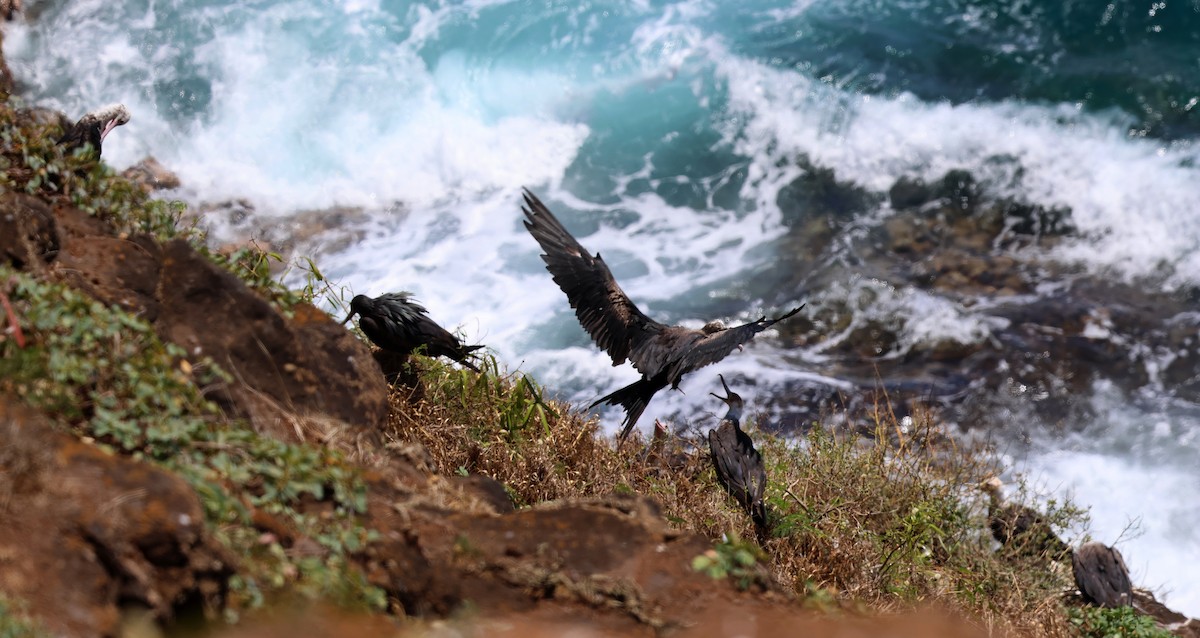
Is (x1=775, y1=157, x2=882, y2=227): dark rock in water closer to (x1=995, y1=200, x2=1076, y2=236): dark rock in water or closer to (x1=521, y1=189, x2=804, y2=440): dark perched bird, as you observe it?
(x1=995, y1=200, x2=1076, y2=236): dark rock in water

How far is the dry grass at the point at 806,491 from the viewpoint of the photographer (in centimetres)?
456

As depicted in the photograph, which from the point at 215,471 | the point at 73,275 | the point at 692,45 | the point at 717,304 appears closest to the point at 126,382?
the point at 215,471

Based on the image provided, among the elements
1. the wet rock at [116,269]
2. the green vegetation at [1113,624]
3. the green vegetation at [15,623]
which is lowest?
the green vegetation at [1113,624]

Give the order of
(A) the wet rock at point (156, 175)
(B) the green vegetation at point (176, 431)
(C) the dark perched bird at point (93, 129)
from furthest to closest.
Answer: (A) the wet rock at point (156, 175)
(C) the dark perched bird at point (93, 129)
(B) the green vegetation at point (176, 431)

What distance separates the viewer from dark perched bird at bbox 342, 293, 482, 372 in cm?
448

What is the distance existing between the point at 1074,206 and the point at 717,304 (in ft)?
12.0

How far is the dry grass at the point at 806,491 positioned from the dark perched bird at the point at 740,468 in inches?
5.2

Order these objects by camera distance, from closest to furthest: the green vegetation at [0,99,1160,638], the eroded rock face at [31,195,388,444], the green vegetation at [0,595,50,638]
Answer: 1. the green vegetation at [0,595,50,638]
2. the green vegetation at [0,99,1160,638]
3. the eroded rock face at [31,195,388,444]

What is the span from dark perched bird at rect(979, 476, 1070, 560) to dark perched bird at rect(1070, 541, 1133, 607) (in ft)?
0.81

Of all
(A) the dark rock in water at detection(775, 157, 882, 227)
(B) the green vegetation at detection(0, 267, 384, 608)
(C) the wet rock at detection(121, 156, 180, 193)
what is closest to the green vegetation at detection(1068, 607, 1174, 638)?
(B) the green vegetation at detection(0, 267, 384, 608)

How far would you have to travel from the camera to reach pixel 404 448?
3.63m

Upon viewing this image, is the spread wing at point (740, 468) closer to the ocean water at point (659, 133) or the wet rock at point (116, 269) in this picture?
the wet rock at point (116, 269)

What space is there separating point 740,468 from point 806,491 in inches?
26.4

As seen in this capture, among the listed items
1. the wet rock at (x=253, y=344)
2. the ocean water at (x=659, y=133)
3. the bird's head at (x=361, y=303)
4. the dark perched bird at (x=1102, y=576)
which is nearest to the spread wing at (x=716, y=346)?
the bird's head at (x=361, y=303)
